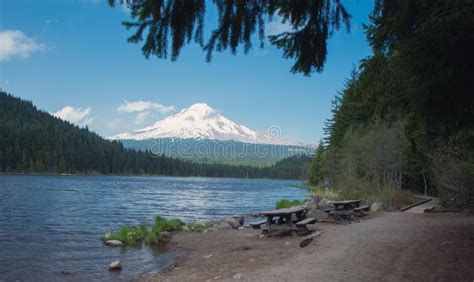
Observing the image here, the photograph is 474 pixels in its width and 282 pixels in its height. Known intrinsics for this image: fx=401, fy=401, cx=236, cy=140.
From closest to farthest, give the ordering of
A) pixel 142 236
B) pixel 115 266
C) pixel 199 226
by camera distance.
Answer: pixel 115 266 < pixel 142 236 < pixel 199 226

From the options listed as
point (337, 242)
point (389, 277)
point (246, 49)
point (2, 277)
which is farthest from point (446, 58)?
point (2, 277)

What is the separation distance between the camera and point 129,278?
11.8 meters

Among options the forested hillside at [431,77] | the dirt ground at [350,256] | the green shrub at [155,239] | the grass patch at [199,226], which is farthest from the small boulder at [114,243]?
the forested hillside at [431,77]

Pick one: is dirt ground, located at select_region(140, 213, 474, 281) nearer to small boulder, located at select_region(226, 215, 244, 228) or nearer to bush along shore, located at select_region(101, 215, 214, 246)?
bush along shore, located at select_region(101, 215, 214, 246)

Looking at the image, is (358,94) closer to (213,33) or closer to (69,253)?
(213,33)

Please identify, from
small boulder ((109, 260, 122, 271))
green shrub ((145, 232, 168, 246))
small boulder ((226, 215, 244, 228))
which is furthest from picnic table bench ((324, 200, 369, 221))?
small boulder ((109, 260, 122, 271))

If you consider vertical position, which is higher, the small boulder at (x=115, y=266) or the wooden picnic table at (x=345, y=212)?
the wooden picnic table at (x=345, y=212)

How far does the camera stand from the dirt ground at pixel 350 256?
8.20 metres

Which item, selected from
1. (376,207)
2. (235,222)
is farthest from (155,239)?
(376,207)

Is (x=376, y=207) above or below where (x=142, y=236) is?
above

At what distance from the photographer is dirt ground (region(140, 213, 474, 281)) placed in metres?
8.20

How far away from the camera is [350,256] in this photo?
991cm

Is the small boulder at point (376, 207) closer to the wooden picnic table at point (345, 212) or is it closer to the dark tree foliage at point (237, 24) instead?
the wooden picnic table at point (345, 212)

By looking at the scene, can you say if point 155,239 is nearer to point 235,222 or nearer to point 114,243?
point 114,243
